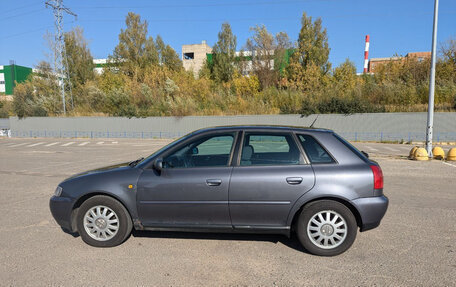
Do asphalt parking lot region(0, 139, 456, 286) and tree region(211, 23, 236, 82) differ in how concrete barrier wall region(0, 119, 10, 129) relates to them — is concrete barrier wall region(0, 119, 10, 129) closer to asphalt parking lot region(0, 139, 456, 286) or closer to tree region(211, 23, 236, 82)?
tree region(211, 23, 236, 82)

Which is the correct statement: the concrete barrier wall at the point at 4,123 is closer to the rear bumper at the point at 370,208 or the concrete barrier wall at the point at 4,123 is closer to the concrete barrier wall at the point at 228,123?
the concrete barrier wall at the point at 228,123

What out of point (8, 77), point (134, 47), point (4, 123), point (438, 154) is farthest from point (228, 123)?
point (8, 77)

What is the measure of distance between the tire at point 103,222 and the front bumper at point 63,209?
0.41ft

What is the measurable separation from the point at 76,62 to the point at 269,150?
4630cm

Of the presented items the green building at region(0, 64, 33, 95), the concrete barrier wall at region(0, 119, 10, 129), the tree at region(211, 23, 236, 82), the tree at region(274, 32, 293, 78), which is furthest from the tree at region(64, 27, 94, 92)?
the green building at region(0, 64, 33, 95)

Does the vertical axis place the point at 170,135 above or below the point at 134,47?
below

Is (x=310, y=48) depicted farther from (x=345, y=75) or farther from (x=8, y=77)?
(x=8, y=77)

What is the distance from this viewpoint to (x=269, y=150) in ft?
12.5

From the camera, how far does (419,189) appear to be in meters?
6.93

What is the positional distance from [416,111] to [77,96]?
131ft

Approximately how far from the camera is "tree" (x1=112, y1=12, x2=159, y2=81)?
42.2 metres

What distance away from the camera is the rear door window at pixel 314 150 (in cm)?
356

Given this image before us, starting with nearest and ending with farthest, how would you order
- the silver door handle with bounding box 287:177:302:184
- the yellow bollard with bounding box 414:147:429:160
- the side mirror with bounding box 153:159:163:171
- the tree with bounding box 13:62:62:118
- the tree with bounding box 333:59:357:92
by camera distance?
the silver door handle with bounding box 287:177:302:184, the side mirror with bounding box 153:159:163:171, the yellow bollard with bounding box 414:147:429:160, the tree with bounding box 333:59:357:92, the tree with bounding box 13:62:62:118

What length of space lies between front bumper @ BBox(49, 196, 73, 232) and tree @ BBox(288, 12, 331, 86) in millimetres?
35863
